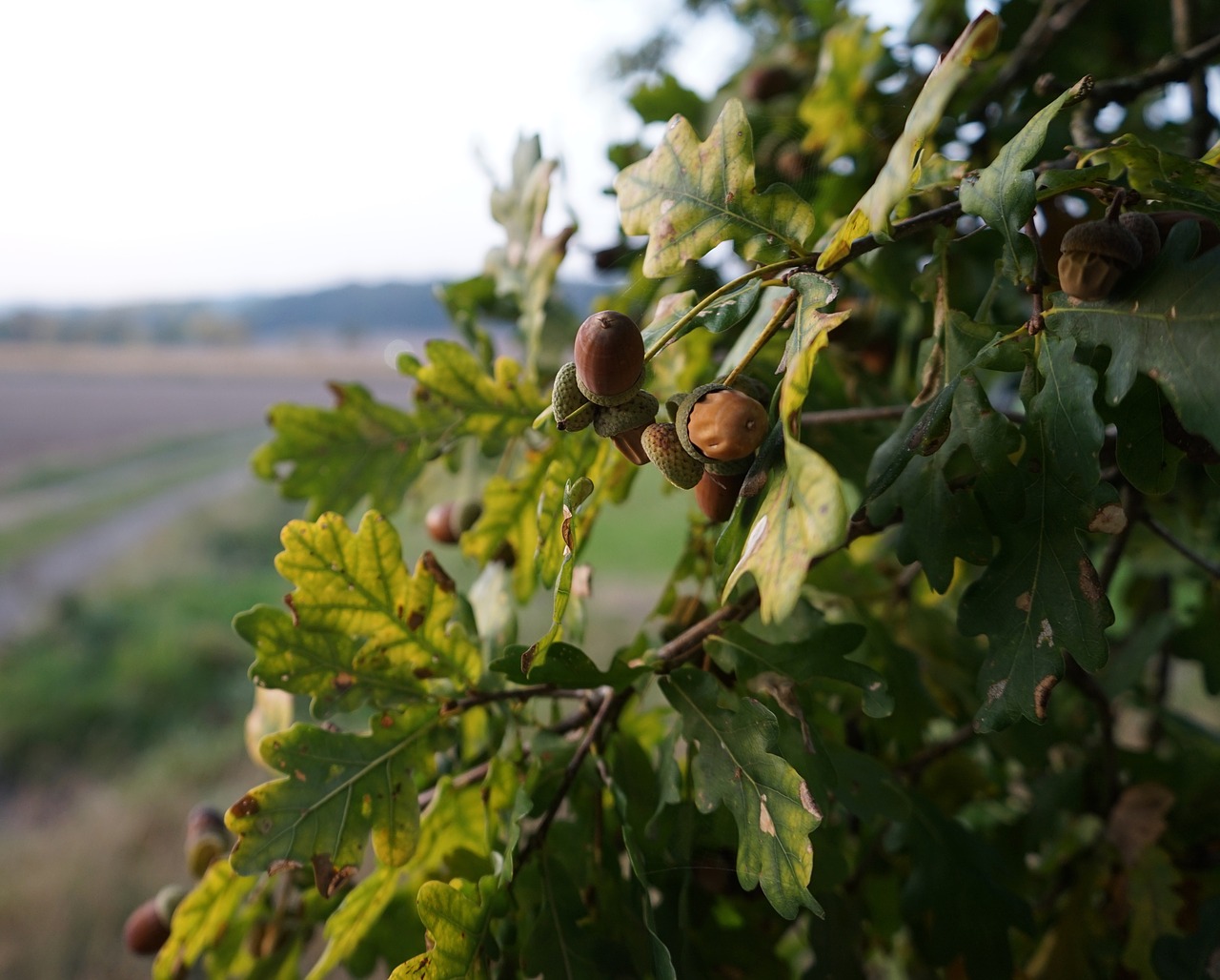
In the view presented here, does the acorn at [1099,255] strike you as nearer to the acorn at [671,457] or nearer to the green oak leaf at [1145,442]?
the green oak leaf at [1145,442]

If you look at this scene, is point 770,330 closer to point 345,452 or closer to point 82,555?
point 345,452

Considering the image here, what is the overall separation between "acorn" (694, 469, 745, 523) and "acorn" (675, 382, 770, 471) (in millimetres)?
21

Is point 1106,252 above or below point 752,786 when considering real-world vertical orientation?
above

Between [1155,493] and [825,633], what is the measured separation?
18 centimetres

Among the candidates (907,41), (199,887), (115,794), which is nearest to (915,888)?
(199,887)

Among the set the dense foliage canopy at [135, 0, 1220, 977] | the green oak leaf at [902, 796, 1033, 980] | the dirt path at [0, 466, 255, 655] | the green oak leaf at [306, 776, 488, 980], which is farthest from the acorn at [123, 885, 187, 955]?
the dirt path at [0, 466, 255, 655]

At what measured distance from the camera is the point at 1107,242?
0.36 meters

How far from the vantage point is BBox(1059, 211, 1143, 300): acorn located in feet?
1.17

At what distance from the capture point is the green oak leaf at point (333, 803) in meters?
0.47

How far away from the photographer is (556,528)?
1.43 feet

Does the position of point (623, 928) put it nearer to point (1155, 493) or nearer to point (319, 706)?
point (319, 706)

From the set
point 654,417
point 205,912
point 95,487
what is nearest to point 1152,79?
point 654,417

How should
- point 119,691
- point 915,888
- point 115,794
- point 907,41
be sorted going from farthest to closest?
point 119,691 < point 115,794 < point 907,41 < point 915,888

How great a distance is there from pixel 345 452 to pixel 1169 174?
1.76 ft
